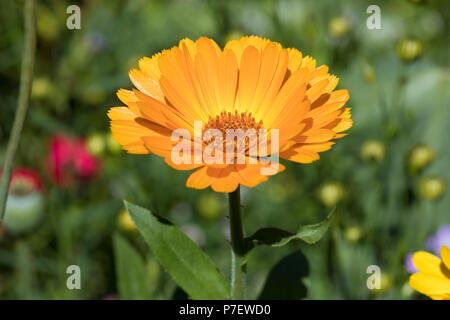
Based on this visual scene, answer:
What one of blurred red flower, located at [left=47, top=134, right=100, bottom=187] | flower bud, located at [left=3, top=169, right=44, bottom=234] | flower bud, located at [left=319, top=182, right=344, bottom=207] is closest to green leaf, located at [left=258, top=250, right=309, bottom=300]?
flower bud, located at [left=319, top=182, right=344, bottom=207]

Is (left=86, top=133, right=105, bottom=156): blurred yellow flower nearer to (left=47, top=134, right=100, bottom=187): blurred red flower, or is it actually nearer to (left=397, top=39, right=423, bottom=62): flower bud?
(left=47, top=134, right=100, bottom=187): blurred red flower

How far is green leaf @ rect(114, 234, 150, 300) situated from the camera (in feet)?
2.47

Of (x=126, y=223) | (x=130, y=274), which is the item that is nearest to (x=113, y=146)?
(x=126, y=223)

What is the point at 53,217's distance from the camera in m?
1.05

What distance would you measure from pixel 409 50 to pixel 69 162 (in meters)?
0.70

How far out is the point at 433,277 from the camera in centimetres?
54

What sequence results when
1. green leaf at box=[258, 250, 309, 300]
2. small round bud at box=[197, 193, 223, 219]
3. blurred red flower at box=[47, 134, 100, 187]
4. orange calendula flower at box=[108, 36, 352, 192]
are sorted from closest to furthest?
orange calendula flower at box=[108, 36, 352, 192], green leaf at box=[258, 250, 309, 300], blurred red flower at box=[47, 134, 100, 187], small round bud at box=[197, 193, 223, 219]

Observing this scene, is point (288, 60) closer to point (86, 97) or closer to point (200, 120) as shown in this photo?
point (200, 120)

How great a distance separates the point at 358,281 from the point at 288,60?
1.66 ft

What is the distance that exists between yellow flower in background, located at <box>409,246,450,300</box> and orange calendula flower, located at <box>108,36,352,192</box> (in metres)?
0.17

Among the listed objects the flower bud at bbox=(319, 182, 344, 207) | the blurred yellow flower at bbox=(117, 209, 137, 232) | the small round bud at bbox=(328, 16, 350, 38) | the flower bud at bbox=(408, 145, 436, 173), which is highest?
the small round bud at bbox=(328, 16, 350, 38)

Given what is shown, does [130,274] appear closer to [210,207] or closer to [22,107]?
[22,107]

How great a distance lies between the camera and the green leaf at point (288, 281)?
65 cm

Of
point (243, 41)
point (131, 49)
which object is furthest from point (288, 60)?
point (131, 49)
